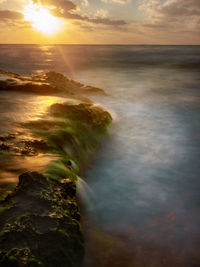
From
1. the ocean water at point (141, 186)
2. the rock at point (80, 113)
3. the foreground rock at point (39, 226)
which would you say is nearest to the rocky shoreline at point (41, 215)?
the foreground rock at point (39, 226)

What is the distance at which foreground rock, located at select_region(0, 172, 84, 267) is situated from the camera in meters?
3.10

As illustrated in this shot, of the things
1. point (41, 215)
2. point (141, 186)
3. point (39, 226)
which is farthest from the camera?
point (141, 186)

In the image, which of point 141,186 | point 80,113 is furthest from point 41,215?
point 80,113

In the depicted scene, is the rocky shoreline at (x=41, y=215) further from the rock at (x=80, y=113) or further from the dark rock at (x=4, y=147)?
the rock at (x=80, y=113)

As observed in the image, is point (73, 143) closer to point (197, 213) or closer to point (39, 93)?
point (197, 213)

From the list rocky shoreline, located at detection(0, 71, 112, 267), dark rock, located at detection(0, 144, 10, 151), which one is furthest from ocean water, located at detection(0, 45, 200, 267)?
dark rock, located at detection(0, 144, 10, 151)

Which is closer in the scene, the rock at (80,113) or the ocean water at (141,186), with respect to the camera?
the ocean water at (141,186)

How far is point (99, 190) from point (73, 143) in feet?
5.96

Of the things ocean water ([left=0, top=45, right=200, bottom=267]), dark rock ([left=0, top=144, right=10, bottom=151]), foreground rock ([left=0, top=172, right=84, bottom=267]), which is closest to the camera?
foreground rock ([left=0, top=172, right=84, bottom=267])

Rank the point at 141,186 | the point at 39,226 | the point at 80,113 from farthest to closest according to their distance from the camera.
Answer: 1. the point at 80,113
2. the point at 141,186
3. the point at 39,226

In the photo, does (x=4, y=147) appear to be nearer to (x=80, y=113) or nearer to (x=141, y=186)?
(x=141, y=186)

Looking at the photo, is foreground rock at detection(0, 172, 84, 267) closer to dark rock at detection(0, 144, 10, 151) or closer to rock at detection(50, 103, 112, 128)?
dark rock at detection(0, 144, 10, 151)

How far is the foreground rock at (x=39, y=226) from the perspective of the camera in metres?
3.10

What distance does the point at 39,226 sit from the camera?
3.46 metres
